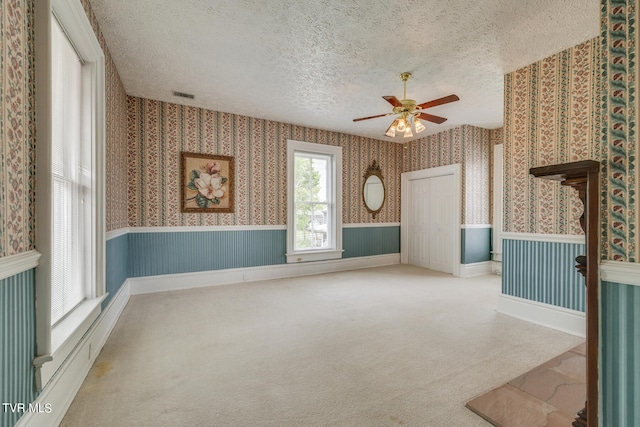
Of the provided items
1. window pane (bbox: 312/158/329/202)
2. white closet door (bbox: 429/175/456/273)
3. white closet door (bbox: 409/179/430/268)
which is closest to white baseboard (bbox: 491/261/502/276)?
white closet door (bbox: 429/175/456/273)

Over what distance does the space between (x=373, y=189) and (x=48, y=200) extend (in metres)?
5.34

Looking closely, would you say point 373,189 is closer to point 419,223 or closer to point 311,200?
point 419,223

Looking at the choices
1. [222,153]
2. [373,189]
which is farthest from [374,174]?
[222,153]

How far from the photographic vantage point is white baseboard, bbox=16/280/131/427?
1394mm

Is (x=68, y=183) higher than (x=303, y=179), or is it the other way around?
(x=303, y=179)

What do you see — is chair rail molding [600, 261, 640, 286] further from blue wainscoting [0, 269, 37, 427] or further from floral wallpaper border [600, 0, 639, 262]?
blue wainscoting [0, 269, 37, 427]

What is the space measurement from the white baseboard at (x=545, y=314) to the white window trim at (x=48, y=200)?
389cm

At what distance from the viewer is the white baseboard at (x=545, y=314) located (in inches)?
110

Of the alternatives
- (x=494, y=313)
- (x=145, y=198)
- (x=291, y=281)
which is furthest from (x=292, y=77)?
(x=494, y=313)

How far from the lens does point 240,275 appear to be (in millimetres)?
4738

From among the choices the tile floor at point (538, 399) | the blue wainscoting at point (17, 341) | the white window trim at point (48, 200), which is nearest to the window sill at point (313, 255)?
the white window trim at point (48, 200)

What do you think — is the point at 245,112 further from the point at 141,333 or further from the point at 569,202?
the point at 569,202

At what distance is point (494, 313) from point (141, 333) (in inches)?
143

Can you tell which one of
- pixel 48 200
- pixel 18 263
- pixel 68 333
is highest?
pixel 48 200
